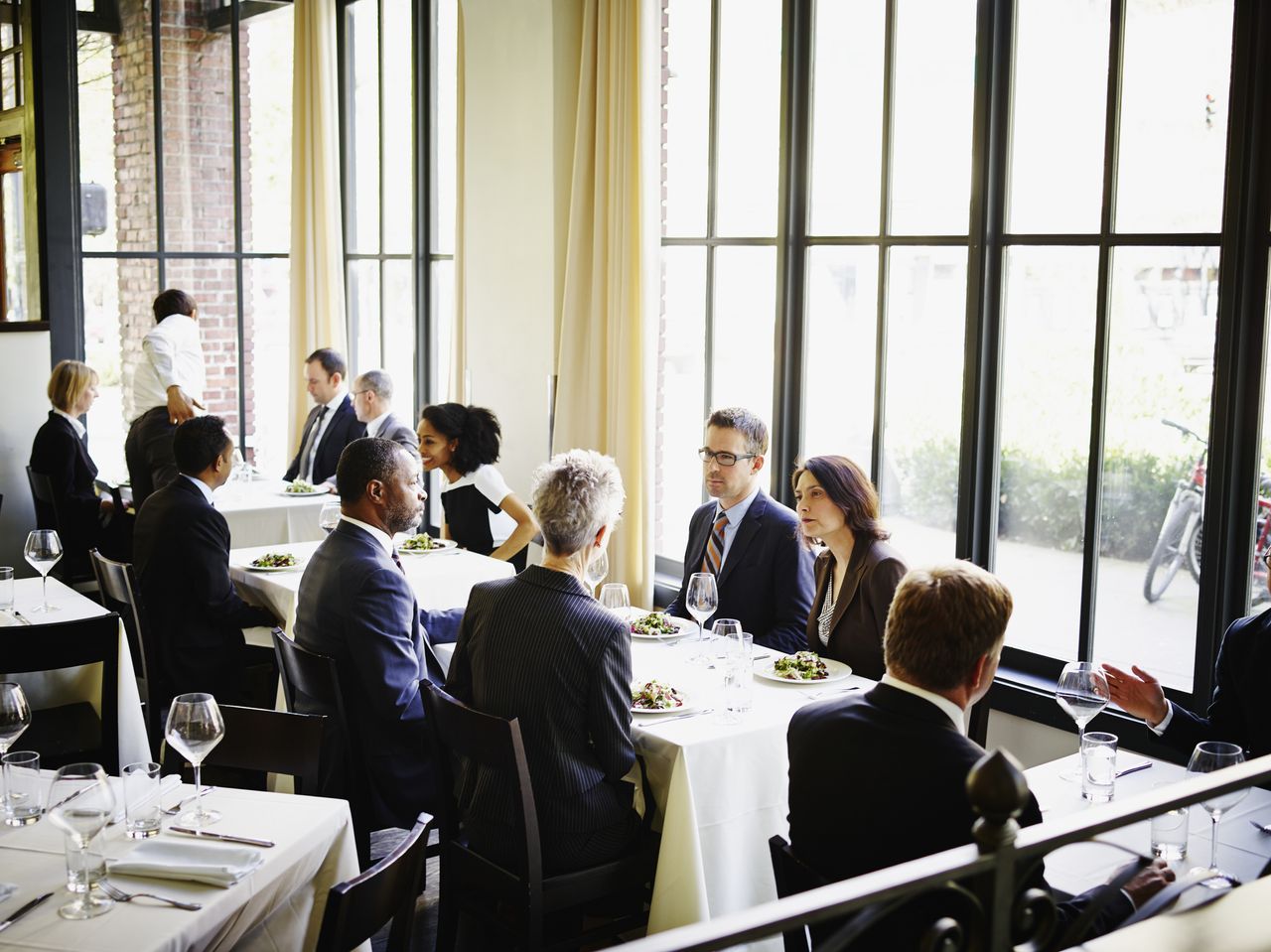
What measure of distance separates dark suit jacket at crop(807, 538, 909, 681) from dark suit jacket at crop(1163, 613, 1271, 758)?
88 cm

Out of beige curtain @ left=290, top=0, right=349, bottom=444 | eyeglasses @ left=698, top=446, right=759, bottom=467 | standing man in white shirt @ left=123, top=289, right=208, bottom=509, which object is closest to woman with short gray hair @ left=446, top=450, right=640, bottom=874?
eyeglasses @ left=698, top=446, right=759, bottom=467

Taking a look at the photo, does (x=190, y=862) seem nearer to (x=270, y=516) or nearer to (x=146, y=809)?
(x=146, y=809)

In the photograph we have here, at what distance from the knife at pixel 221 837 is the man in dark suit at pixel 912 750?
0.99 meters

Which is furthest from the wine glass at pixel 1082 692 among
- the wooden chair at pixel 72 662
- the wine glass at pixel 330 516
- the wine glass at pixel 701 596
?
the wine glass at pixel 330 516

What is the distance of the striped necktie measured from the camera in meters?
4.41

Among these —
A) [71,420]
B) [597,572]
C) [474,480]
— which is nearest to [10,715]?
[597,572]

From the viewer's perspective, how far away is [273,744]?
9.37ft

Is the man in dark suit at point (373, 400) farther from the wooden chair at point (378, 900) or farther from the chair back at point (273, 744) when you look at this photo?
the wooden chair at point (378, 900)

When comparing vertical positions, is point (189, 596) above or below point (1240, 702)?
below

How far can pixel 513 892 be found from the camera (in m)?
2.98

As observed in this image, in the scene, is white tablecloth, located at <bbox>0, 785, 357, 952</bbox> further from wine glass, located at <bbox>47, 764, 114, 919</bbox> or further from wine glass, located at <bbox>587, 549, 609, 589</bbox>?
wine glass, located at <bbox>587, 549, 609, 589</bbox>

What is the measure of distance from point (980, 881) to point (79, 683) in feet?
11.7

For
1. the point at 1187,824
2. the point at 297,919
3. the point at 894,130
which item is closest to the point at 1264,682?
the point at 1187,824

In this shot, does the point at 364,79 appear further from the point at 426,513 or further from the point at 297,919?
the point at 297,919
